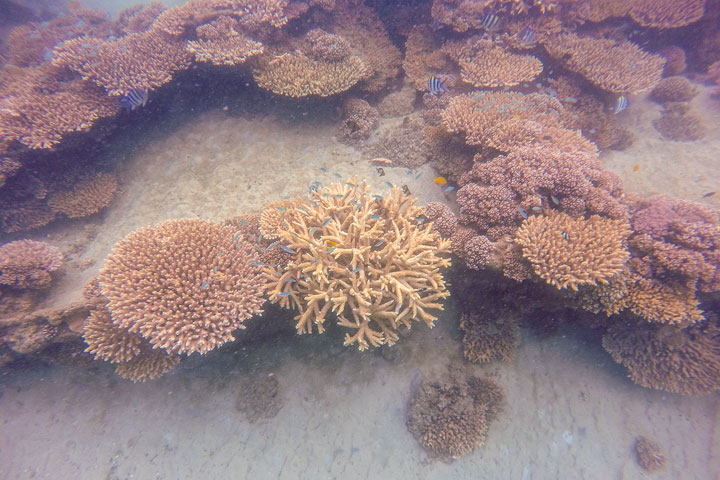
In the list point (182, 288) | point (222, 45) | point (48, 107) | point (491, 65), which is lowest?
point (182, 288)

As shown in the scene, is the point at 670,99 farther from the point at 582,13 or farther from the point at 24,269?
the point at 24,269

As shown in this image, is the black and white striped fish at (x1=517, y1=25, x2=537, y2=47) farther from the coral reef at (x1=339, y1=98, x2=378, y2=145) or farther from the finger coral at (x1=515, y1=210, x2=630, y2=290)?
the finger coral at (x1=515, y1=210, x2=630, y2=290)

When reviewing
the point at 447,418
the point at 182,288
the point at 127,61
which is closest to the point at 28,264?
the point at 182,288

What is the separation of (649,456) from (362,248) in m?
6.53

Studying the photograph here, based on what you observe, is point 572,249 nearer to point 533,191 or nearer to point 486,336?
point 533,191

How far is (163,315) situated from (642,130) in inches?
442

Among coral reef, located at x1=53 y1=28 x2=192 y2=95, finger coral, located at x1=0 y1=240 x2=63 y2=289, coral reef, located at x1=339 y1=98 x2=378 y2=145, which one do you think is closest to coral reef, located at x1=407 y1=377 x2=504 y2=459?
coral reef, located at x1=339 y1=98 x2=378 y2=145

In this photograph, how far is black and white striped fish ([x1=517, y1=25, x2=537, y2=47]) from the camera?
261 inches

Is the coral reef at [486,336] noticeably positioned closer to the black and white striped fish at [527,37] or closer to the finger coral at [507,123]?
the finger coral at [507,123]

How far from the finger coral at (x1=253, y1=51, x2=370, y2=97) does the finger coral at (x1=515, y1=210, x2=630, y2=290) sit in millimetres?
4964

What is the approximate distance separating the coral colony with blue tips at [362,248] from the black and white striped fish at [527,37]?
0.07m

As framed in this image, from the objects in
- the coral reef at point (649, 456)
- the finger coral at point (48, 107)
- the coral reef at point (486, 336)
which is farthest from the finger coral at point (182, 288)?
the coral reef at point (649, 456)

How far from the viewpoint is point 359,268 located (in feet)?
11.5

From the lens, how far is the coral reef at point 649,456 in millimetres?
5418
